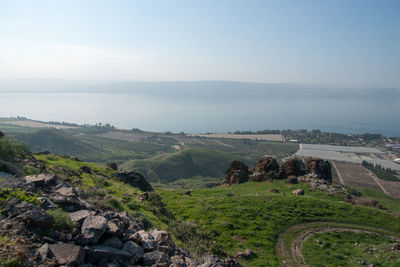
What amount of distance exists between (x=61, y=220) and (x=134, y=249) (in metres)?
2.10

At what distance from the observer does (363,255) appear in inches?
541

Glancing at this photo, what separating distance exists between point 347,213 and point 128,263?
1968 cm

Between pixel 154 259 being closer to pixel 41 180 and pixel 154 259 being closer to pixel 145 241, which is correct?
pixel 145 241

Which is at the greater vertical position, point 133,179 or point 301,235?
point 133,179

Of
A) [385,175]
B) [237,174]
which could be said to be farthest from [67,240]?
[385,175]

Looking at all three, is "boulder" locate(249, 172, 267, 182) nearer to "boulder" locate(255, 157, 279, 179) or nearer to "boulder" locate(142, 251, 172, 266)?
"boulder" locate(255, 157, 279, 179)

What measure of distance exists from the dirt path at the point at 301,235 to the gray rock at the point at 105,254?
1023 centimetres

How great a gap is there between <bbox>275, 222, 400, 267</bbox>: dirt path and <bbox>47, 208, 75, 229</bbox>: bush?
37.3 feet

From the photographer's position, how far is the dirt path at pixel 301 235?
13.5 m

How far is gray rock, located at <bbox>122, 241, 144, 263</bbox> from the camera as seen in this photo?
21.0 feet

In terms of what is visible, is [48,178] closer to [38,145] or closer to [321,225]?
[321,225]

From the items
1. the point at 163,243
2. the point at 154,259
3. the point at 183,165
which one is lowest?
the point at 183,165

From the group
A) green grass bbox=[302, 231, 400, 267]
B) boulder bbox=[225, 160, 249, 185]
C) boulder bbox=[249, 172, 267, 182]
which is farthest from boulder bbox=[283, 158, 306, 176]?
green grass bbox=[302, 231, 400, 267]

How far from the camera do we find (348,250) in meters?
14.4
